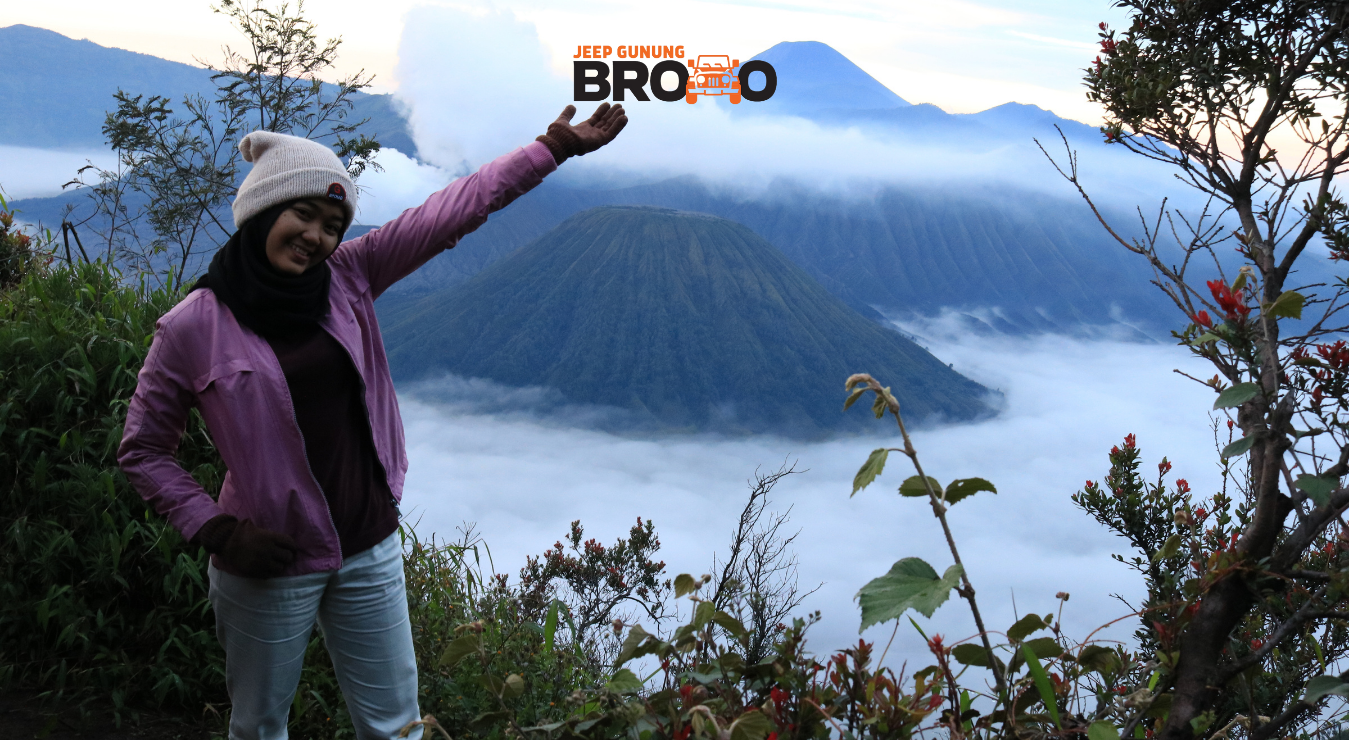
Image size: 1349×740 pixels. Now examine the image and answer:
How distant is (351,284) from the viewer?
1.73 m

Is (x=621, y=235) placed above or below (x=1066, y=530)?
above

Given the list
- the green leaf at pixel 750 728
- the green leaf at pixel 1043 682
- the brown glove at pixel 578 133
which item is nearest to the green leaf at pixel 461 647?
the green leaf at pixel 750 728

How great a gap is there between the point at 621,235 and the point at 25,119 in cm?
12812

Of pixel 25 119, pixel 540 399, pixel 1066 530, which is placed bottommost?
pixel 1066 530

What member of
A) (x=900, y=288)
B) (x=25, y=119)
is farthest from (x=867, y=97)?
(x=25, y=119)

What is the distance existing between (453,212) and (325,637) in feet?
2.82

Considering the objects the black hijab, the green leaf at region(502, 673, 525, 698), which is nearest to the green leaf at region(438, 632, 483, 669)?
the green leaf at region(502, 673, 525, 698)

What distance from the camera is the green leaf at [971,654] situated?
31.9 inches

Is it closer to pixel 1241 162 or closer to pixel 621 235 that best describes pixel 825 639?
pixel 621 235

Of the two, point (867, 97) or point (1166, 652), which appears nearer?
point (1166, 652)

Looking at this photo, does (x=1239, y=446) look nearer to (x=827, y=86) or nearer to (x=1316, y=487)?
(x=1316, y=487)

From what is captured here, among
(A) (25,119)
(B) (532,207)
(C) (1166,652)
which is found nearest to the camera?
(C) (1166,652)

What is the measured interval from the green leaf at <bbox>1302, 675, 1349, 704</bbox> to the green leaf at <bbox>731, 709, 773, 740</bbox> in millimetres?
449

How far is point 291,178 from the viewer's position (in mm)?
1517
